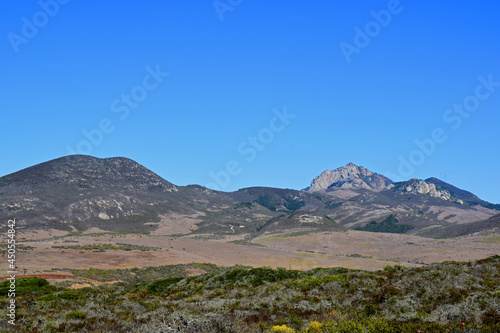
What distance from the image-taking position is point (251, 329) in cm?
1261

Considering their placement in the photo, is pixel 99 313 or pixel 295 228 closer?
pixel 99 313

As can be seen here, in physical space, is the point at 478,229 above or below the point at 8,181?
below

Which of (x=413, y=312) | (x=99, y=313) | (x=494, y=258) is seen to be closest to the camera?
(x=413, y=312)

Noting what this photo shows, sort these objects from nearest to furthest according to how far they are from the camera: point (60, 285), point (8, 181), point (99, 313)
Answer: point (99, 313), point (60, 285), point (8, 181)

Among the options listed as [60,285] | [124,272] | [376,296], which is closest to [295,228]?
[124,272]

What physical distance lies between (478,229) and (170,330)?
134 meters

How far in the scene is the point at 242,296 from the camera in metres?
20.4

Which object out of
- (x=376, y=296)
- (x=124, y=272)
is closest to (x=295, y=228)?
(x=124, y=272)

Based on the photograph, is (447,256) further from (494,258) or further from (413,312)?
(413,312)

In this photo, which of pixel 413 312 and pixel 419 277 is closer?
pixel 413 312

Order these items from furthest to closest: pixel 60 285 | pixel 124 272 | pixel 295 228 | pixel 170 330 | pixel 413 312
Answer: pixel 295 228 → pixel 124 272 → pixel 60 285 → pixel 413 312 → pixel 170 330

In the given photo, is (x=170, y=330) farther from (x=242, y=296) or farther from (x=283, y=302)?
(x=242, y=296)

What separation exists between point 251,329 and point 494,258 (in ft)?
65.3

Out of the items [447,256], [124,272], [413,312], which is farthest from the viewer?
[447,256]
